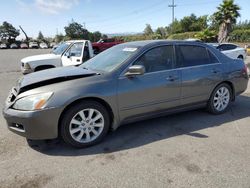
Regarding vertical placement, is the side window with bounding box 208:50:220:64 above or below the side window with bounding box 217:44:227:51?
above

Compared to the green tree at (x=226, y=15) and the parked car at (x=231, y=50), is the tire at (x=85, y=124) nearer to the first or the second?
the parked car at (x=231, y=50)

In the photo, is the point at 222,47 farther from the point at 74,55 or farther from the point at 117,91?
the point at 117,91

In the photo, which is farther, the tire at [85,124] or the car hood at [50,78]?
the car hood at [50,78]

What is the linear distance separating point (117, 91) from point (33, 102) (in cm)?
122

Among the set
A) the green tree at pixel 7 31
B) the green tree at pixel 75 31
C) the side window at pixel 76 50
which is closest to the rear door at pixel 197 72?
the side window at pixel 76 50

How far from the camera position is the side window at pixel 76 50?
8698 mm

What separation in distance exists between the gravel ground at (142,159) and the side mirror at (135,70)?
1044mm

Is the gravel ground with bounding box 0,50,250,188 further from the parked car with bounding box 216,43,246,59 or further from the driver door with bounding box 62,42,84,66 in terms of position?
the parked car with bounding box 216,43,246,59

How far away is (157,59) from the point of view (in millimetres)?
4285

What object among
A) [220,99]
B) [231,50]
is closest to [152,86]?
[220,99]

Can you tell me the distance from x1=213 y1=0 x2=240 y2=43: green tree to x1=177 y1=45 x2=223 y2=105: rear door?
28.6 metres

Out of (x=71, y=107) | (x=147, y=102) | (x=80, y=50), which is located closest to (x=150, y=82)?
(x=147, y=102)

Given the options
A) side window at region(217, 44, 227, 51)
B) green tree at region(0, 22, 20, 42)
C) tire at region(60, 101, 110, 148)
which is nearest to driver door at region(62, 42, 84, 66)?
tire at region(60, 101, 110, 148)

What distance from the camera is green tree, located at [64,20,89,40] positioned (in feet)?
208
